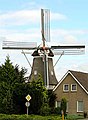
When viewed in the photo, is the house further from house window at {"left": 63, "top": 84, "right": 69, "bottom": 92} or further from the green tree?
the green tree

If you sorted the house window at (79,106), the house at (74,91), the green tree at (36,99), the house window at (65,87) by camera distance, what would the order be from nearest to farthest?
the green tree at (36,99) < the house at (74,91) < the house window at (79,106) < the house window at (65,87)

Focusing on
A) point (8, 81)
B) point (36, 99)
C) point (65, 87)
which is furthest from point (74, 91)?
point (8, 81)

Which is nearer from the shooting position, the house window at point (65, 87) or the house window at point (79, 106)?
the house window at point (79, 106)

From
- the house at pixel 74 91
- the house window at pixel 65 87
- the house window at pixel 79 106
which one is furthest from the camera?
the house window at pixel 65 87

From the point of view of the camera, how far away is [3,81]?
61.6m

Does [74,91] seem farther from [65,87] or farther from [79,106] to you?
[79,106]

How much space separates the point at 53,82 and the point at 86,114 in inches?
385

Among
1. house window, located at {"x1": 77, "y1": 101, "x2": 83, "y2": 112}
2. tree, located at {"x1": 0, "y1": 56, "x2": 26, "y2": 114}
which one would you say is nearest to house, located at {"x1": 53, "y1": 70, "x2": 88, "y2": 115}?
house window, located at {"x1": 77, "y1": 101, "x2": 83, "y2": 112}

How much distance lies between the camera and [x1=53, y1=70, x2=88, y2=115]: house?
6650 centimetres

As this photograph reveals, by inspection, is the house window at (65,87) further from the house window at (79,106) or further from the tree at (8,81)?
the tree at (8,81)

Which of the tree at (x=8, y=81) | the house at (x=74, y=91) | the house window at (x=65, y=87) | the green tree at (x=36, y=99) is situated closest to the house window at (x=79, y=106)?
the house at (x=74, y=91)

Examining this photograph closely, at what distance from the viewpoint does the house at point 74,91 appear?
66500mm

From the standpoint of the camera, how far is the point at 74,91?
67.6m

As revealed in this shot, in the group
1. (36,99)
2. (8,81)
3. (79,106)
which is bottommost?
(79,106)
